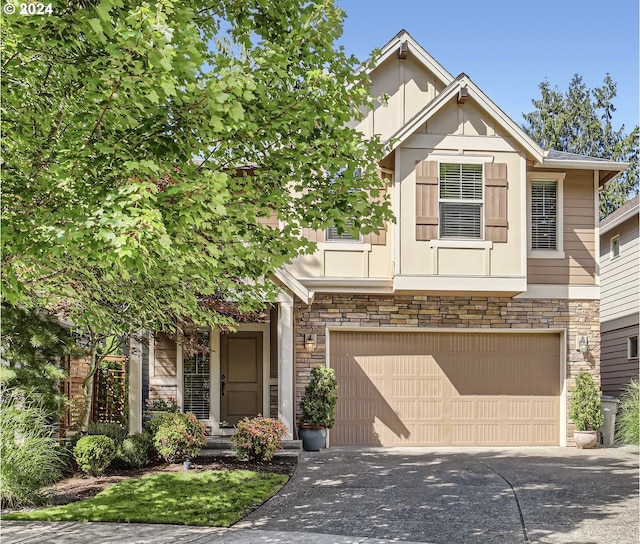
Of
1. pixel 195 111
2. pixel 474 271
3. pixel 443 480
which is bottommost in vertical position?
pixel 443 480

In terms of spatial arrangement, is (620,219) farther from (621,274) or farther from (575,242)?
(575,242)

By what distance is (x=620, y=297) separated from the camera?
17688 millimetres

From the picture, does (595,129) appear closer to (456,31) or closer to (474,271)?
(456,31)

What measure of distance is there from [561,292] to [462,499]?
716 centimetres

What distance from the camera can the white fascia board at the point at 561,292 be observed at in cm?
1449

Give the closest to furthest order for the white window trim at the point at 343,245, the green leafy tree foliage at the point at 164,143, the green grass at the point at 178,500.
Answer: the green leafy tree foliage at the point at 164,143
the green grass at the point at 178,500
the white window trim at the point at 343,245

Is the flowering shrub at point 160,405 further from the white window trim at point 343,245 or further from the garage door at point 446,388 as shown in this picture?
the white window trim at point 343,245

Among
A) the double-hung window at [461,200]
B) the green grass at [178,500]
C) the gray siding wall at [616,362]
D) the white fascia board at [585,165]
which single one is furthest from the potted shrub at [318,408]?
the gray siding wall at [616,362]

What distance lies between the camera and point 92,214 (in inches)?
184

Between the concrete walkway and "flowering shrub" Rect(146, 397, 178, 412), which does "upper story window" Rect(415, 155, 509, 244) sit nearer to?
the concrete walkway

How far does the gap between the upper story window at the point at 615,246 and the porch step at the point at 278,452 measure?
10189mm

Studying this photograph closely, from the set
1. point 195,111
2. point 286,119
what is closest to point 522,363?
point 286,119

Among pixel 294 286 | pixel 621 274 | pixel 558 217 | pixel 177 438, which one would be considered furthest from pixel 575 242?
pixel 177 438

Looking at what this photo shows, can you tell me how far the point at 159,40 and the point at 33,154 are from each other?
179cm
